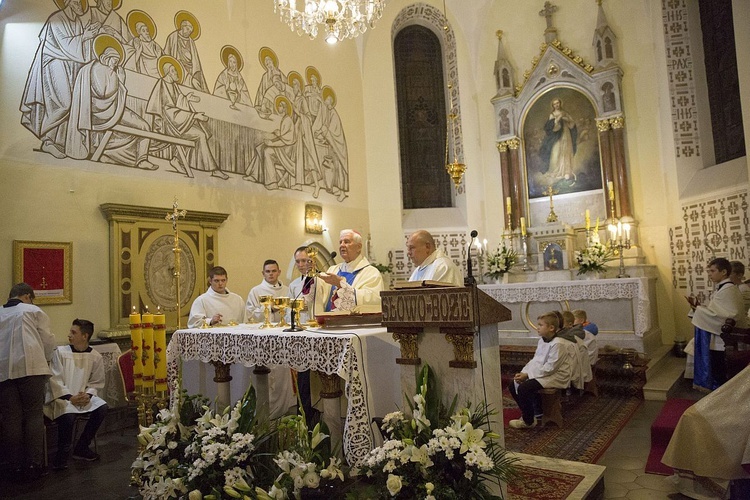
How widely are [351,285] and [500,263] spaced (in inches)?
272

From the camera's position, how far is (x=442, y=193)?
1363 cm

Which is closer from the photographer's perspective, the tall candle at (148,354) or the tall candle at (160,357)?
the tall candle at (148,354)

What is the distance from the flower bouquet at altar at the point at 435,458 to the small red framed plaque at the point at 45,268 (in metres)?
5.31

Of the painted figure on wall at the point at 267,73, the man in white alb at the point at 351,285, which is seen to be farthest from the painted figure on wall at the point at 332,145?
the man in white alb at the point at 351,285

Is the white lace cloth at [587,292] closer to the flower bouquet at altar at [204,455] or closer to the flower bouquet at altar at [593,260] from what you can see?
the flower bouquet at altar at [593,260]

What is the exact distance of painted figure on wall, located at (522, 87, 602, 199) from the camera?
11836mm

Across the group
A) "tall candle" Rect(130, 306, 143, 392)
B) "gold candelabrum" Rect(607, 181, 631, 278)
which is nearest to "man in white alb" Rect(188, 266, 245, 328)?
"tall candle" Rect(130, 306, 143, 392)

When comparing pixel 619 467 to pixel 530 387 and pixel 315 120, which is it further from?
pixel 315 120

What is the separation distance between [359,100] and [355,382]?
10402 millimetres

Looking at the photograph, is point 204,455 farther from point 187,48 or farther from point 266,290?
point 187,48

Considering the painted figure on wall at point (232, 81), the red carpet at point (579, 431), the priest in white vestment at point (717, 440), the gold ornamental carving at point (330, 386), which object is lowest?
the red carpet at point (579, 431)

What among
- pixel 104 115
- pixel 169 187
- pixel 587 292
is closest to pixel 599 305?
pixel 587 292

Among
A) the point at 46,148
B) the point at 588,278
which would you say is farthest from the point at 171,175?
the point at 588,278

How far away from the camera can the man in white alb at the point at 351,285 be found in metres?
4.53
